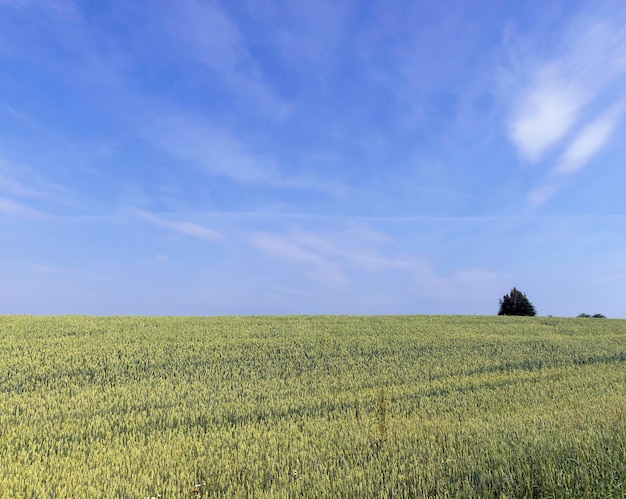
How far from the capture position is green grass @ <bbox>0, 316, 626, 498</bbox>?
471 cm

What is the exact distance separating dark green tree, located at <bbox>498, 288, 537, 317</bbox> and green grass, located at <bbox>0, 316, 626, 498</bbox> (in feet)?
77.9

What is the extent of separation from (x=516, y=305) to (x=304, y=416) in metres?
38.9

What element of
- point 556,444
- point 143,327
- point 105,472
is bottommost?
point 105,472

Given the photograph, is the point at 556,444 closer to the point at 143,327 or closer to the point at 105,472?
the point at 105,472

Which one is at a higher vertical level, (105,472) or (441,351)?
(441,351)

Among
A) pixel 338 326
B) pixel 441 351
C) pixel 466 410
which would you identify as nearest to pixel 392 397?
pixel 466 410

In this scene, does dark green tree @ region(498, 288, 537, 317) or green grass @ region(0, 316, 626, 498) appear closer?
green grass @ region(0, 316, 626, 498)

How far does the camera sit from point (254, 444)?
235 inches

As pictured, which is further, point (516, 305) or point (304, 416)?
point (516, 305)

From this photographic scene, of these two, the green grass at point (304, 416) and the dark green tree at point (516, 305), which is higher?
the dark green tree at point (516, 305)

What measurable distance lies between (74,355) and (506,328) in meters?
20.4

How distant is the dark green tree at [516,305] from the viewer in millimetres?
40281

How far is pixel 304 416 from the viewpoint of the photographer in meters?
7.59

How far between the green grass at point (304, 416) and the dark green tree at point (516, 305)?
77.9ft
